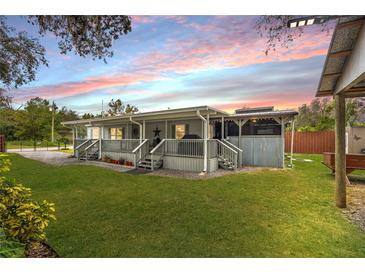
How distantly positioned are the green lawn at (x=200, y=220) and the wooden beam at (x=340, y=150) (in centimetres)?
27

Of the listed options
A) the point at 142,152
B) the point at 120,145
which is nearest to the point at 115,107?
the point at 120,145

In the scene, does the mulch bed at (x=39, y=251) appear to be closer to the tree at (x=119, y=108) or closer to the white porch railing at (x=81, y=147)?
the white porch railing at (x=81, y=147)

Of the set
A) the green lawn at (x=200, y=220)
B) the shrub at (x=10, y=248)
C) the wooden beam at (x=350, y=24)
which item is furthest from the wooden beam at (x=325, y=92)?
the shrub at (x=10, y=248)

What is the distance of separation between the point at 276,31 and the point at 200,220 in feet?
12.3

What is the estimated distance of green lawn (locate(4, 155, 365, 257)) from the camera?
2.34 metres

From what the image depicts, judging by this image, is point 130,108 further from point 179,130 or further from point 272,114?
point 272,114

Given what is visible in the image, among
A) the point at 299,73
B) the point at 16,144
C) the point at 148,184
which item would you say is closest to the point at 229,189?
the point at 148,184

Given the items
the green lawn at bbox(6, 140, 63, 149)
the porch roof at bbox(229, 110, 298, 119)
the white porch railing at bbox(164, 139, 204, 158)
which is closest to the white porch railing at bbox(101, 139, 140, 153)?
the white porch railing at bbox(164, 139, 204, 158)

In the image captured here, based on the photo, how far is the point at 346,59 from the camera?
322 cm

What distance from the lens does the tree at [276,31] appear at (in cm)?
335

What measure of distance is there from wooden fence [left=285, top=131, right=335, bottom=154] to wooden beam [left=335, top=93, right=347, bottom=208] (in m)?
11.9

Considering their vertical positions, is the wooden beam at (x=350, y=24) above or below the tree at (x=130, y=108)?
below

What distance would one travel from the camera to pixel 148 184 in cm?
568
